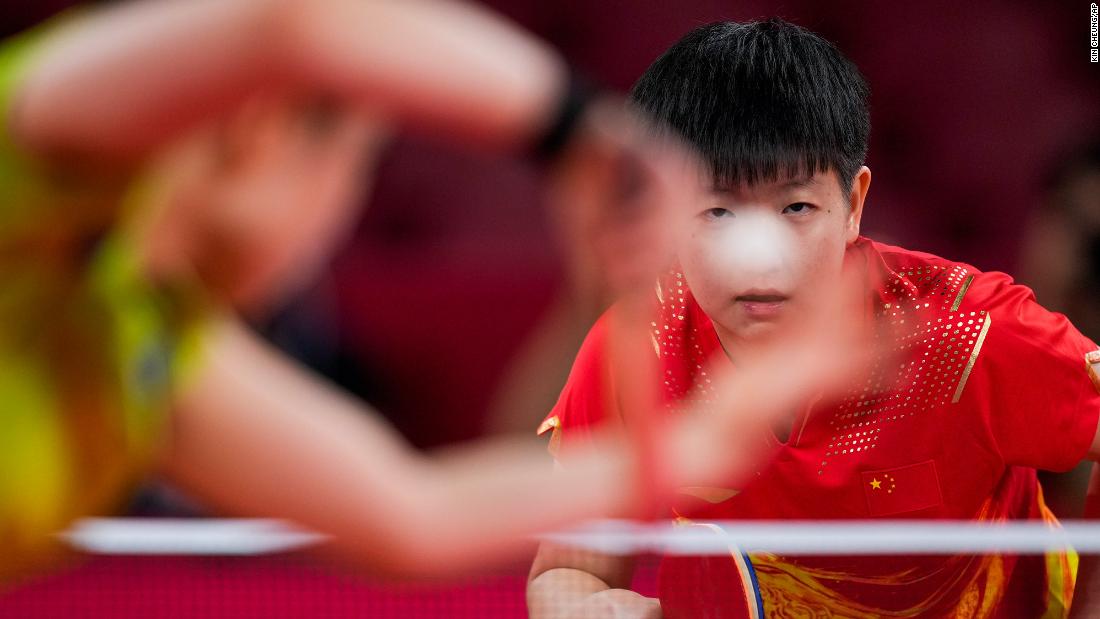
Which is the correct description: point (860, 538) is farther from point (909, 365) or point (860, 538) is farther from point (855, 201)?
point (855, 201)

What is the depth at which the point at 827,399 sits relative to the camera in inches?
36.4

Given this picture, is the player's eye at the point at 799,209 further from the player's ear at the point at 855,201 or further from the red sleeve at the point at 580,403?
the red sleeve at the point at 580,403

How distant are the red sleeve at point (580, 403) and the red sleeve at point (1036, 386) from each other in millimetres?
269

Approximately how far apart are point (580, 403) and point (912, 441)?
249mm

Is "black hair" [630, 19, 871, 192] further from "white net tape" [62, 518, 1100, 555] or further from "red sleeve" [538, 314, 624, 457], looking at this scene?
"white net tape" [62, 518, 1100, 555]

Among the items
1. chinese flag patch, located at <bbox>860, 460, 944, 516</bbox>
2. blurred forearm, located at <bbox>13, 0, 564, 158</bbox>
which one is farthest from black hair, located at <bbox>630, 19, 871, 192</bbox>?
blurred forearm, located at <bbox>13, 0, 564, 158</bbox>

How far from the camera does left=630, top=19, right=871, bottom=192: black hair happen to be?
88 cm

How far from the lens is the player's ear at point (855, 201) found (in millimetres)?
908

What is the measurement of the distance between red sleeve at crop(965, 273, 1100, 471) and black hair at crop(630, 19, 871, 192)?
0.51 feet

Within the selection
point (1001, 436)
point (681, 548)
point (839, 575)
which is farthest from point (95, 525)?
point (1001, 436)

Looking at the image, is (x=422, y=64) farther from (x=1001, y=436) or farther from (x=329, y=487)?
(x=1001, y=436)

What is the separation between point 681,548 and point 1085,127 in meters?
1.30

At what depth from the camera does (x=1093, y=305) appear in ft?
4.71

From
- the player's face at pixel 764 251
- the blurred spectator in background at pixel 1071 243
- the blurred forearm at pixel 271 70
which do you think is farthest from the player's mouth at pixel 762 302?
the blurred spectator in background at pixel 1071 243
